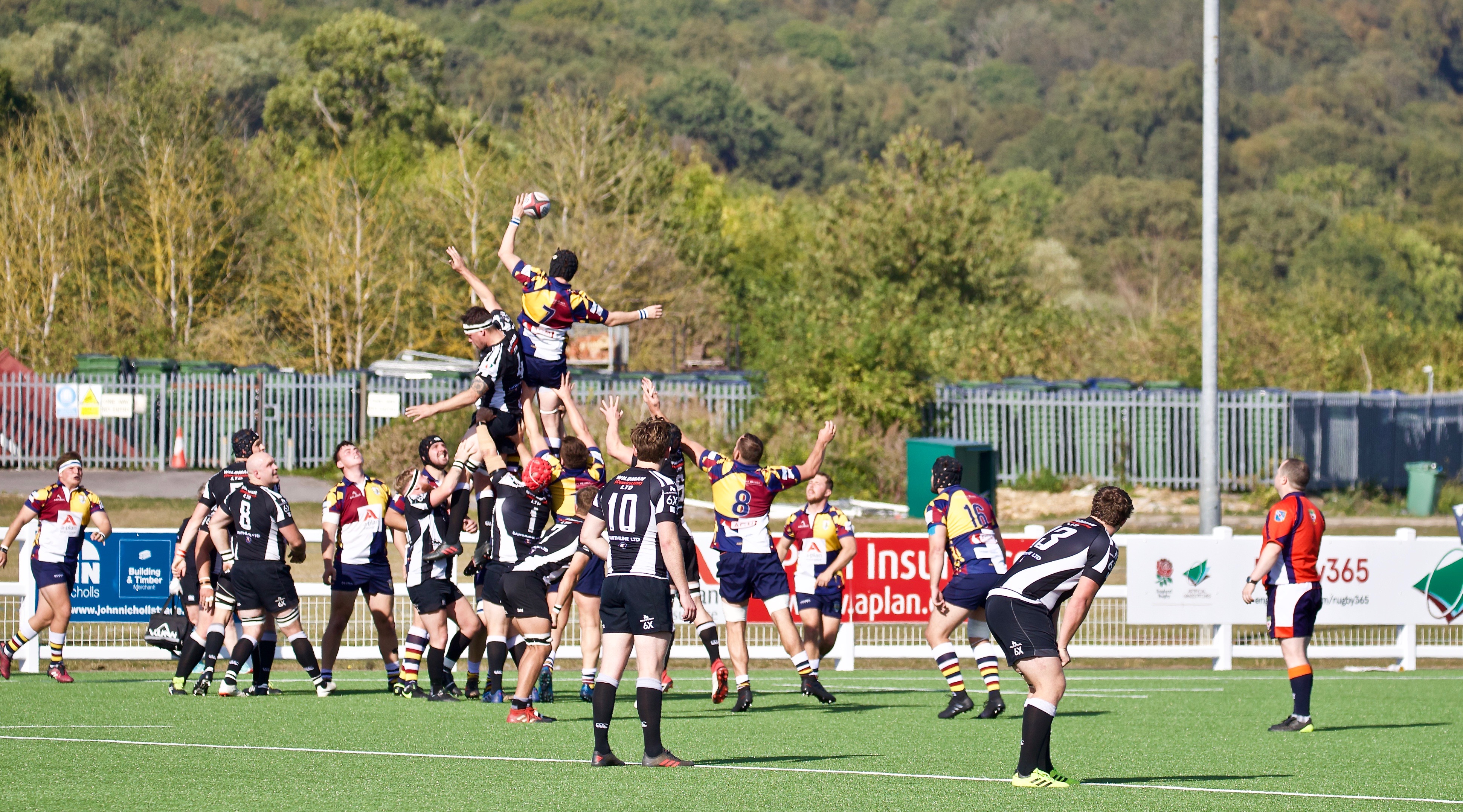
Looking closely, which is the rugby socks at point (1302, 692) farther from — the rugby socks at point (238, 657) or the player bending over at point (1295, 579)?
the rugby socks at point (238, 657)

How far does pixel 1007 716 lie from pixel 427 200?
37.0 m

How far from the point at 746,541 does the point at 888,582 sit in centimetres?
416

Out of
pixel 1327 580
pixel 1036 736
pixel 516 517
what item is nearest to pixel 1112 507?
pixel 1036 736

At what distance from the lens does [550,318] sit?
38.9ft

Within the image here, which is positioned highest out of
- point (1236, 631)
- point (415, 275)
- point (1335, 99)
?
point (1335, 99)

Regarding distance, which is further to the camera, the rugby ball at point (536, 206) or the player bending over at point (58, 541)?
the player bending over at point (58, 541)

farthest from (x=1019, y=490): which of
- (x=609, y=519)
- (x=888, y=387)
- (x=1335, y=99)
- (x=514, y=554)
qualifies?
(x=1335, y=99)

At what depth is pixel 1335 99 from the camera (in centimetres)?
17425

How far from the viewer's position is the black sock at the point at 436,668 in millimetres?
12664

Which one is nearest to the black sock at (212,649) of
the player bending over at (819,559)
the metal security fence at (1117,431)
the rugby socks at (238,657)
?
the rugby socks at (238,657)

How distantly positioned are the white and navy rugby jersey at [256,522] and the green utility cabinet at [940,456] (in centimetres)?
1185

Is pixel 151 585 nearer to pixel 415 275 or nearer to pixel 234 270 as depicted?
pixel 415 275

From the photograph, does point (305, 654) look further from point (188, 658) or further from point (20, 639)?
point (20, 639)

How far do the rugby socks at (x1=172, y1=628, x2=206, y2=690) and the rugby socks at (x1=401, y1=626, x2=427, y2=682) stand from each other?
1606mm
